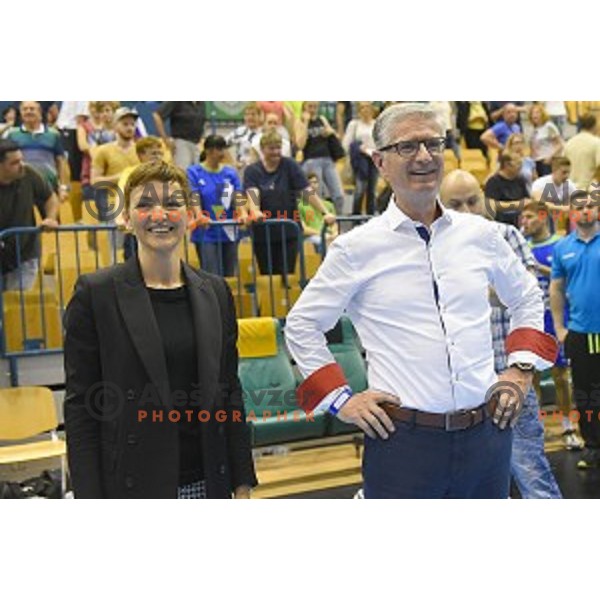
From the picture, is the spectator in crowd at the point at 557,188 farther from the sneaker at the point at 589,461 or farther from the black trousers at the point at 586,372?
the sneaker at the point at 589,461

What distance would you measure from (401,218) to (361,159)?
5.34 meters

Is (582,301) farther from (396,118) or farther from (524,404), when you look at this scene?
(396,118)

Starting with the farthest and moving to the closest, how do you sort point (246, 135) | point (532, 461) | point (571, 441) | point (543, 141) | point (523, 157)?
1. point (543, 141)
2. point (523, 157)
3. point (246, 135)
4. point (571, 441)
5. point (532, 461)

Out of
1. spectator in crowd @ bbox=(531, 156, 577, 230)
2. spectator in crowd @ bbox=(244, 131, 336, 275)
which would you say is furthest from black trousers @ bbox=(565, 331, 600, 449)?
spectator in crowd @ bbox=(244, 131, 336, 275)

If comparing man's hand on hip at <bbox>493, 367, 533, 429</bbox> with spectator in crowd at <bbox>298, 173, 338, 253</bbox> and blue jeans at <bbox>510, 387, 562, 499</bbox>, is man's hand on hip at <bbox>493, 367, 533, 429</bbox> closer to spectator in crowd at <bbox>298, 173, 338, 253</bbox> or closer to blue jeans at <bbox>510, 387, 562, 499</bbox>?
blue jeans at <bbox>510, 387, 562, 499</bbox>

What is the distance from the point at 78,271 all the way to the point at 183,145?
1491 mm

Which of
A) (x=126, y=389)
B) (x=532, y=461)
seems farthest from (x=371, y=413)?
(x=532, y=461)

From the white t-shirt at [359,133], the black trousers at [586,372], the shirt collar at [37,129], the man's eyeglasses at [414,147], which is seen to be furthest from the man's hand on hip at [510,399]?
the white t-shirt at [359,133]

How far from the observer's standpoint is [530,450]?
10.6ft

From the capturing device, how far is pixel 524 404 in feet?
9.93

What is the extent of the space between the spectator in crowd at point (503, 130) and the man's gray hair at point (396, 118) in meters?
5.82
